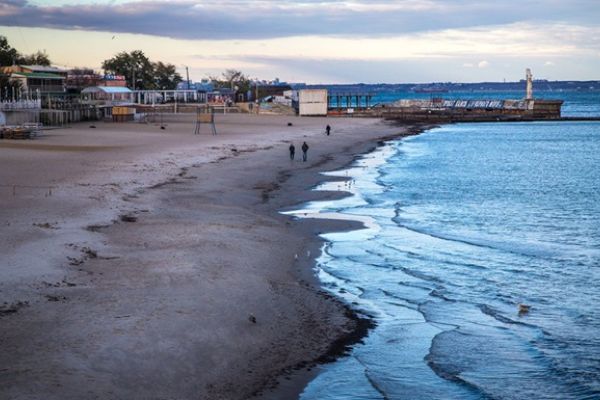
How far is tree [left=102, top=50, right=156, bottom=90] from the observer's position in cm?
13062

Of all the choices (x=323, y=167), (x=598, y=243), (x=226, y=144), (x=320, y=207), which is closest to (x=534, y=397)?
(x=598, y=243)

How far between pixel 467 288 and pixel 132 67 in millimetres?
120895

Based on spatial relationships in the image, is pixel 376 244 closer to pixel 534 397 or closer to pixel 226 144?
pixel 534 397

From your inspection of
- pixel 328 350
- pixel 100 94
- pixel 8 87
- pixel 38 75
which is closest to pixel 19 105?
pixel 8 87

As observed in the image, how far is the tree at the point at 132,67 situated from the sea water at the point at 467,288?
3960 inches

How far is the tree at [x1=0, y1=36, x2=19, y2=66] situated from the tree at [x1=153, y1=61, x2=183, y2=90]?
117ft

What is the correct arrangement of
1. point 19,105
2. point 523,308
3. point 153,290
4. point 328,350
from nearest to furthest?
point 328,350, point 153,290, point 523,308, point 19,105

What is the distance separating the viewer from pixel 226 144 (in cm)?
5153

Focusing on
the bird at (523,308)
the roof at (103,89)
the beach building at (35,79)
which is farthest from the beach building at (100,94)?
the bird at (523,308)

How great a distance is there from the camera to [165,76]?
466 ft

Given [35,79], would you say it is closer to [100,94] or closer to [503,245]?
[100,94]

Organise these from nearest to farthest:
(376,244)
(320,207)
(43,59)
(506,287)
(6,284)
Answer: (6,284)
(506,287)
(376,244)
(320,207)
(43,59)

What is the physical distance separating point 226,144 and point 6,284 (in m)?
39.0

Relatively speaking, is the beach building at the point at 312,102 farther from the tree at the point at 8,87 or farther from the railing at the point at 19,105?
the railing at the point at 19,105
